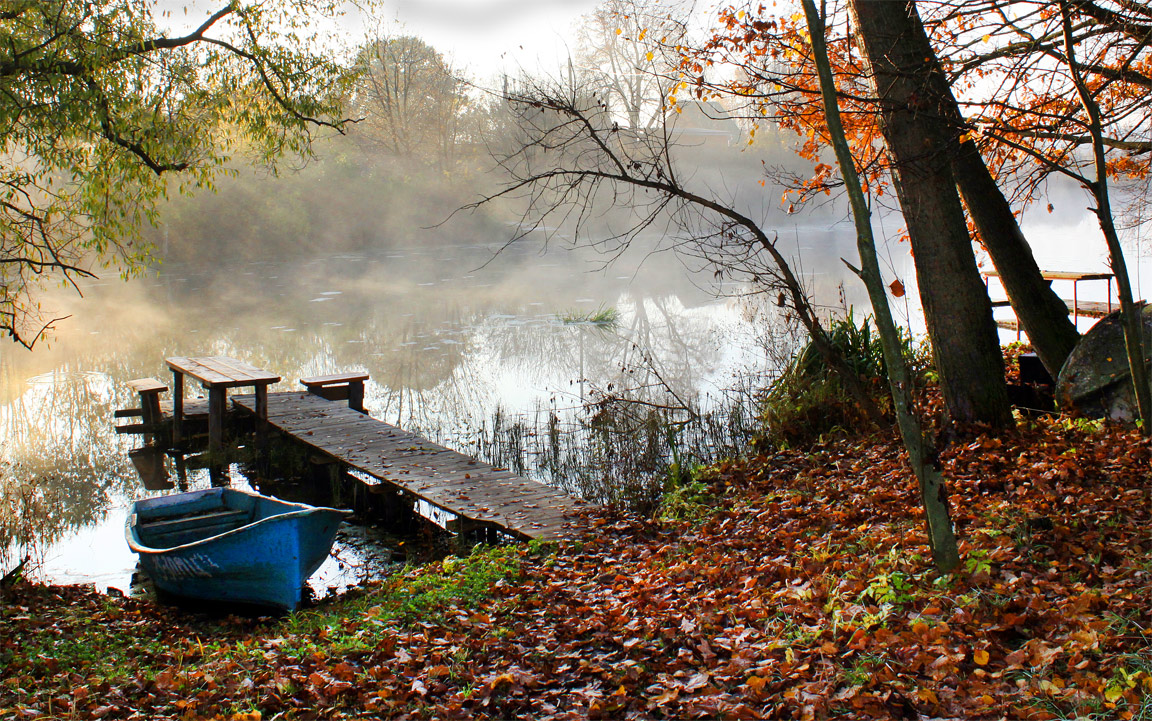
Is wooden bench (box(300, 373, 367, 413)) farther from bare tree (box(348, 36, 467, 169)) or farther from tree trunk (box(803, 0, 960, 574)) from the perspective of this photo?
bare tree (box(348, 36, 467, 169))

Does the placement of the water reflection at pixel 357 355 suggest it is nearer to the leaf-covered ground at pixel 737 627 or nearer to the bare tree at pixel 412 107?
the leaf-covered ground at pixel 737 627

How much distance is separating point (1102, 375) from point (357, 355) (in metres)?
15.0

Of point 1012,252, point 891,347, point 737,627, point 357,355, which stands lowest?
point 737,627

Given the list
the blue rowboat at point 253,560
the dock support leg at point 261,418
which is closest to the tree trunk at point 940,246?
the blue rowboat at point 253,560

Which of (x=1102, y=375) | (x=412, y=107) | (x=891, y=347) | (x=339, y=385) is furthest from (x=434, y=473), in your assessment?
(x=412, y=107)

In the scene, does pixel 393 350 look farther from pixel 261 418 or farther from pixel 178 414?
pixel 261 418

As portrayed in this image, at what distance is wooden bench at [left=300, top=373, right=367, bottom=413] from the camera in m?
13.3

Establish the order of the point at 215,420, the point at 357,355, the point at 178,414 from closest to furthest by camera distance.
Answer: the point at 215,420, the point at 178,414, the point at 357,355

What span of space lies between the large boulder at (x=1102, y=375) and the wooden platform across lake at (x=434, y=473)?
465 centimetres

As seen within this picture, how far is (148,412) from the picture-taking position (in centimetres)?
1338

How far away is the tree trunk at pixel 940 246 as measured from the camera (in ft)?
23.7

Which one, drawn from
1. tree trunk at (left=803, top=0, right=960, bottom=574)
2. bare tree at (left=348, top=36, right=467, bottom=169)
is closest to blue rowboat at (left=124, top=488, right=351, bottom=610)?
tree trunk at (left=803, top=0, right=960, bottom=574)

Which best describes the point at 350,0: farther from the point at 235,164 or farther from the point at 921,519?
the point at 235,164

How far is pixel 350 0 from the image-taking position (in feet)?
40.2
